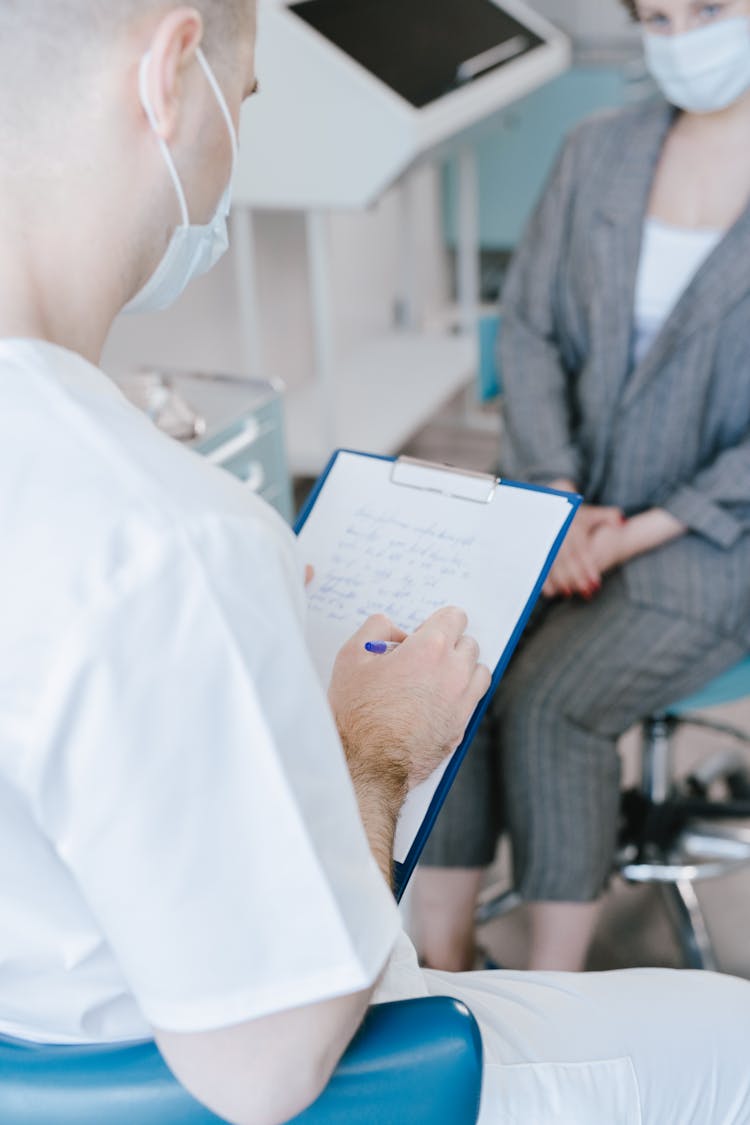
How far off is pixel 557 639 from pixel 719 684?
7.9 inches

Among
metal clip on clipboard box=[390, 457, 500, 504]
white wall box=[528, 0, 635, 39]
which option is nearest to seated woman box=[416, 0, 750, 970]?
metal clip on clipboard box=[390, 457, 500, 504]

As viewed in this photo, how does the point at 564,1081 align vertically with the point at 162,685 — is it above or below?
below

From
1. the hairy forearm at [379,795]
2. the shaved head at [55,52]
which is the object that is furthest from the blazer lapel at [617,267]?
the shaved head at [55,52]

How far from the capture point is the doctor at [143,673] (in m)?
0.44

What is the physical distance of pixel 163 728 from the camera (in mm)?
447

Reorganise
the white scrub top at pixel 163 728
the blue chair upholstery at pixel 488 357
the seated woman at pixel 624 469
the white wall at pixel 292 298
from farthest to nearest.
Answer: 1. the white wall at pixel 292 298
2. the blue chair upholstery at pixel 488 357
3. the seated woman at pixel 624 469
4. the white scrub top at pixel 163 728

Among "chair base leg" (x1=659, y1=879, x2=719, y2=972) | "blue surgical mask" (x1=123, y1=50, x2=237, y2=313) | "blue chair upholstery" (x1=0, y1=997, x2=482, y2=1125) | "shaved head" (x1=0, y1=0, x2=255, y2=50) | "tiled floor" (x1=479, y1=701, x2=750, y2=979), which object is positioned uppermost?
"shaved head" (x1=0, y1=0, x2=255, y2=50)

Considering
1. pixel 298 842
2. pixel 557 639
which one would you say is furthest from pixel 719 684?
pixel 298 842

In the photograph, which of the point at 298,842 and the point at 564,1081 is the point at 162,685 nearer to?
the point at 298,842

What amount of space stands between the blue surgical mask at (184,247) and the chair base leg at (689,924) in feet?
3.67

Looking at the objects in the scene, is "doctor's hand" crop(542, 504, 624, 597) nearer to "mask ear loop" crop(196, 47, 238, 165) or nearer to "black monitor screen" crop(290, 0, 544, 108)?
"mask ear loop" crop(196, 47, 238, 165)

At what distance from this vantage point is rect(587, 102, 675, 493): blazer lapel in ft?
4.54

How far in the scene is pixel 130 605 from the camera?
1.44 feet

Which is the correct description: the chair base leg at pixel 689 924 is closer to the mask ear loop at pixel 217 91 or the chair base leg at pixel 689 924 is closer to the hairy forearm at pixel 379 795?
the hairy forearm at pixel 379 795
